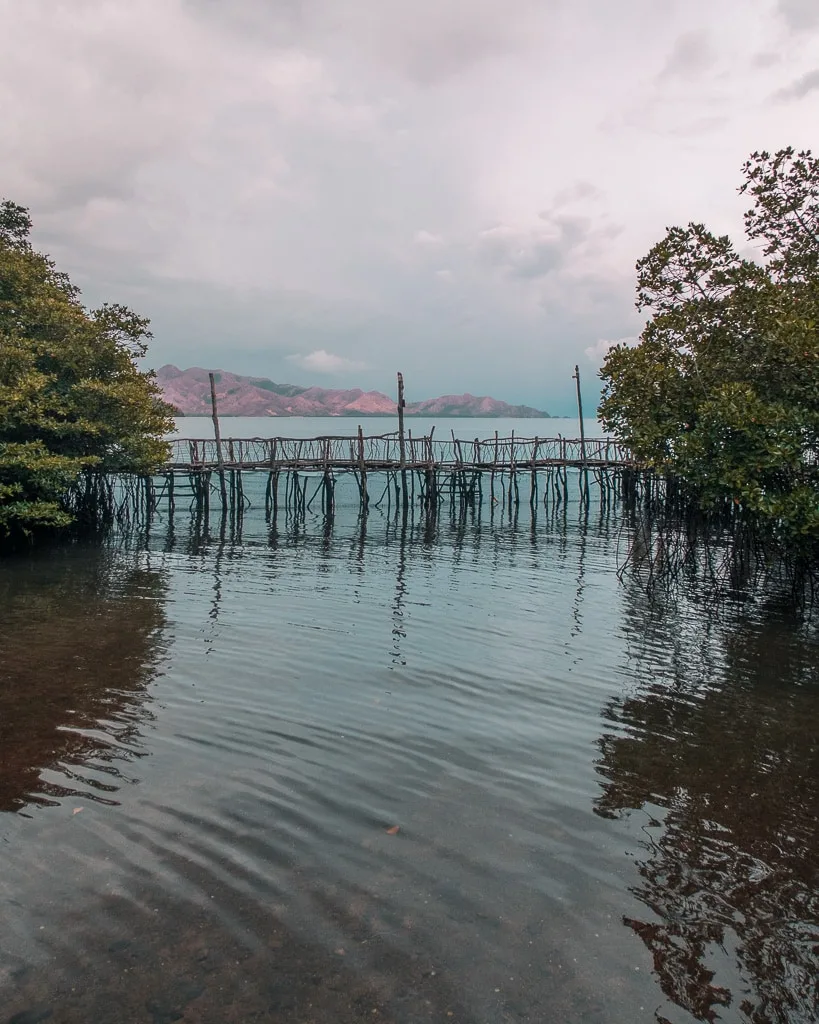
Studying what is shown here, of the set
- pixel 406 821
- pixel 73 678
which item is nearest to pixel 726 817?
pixel 406 821

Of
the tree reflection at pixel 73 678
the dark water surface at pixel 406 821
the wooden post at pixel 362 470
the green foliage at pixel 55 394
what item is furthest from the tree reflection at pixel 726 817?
the wooden post at pixel 362 470

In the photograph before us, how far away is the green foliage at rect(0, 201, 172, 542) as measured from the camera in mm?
15883

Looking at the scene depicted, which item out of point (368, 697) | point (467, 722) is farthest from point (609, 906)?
point (368, 697)

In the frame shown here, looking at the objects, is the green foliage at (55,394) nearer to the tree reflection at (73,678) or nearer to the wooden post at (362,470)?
the tree reflection at (73,678)

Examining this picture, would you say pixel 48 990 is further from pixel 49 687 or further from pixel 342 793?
pixel 49 687

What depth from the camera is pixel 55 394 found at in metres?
17.3

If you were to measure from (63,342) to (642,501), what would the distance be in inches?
963

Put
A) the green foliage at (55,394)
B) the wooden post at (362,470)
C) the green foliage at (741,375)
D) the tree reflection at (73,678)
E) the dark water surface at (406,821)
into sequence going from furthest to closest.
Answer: the wooden post at (362,470) < the green foliage at (55,394) < the green foliage at (741,375) < the tree reflection at (73,678) < the dark water surface at (406,821)

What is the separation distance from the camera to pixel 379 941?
394 centimetres

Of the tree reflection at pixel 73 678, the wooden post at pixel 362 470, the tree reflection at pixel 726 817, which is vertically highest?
the wooden post at pixel 362 470

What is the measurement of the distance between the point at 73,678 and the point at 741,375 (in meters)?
10.0

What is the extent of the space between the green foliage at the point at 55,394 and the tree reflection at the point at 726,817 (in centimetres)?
1358

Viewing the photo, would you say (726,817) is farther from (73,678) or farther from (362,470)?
(362,470)

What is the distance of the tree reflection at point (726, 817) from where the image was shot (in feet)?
12.4
